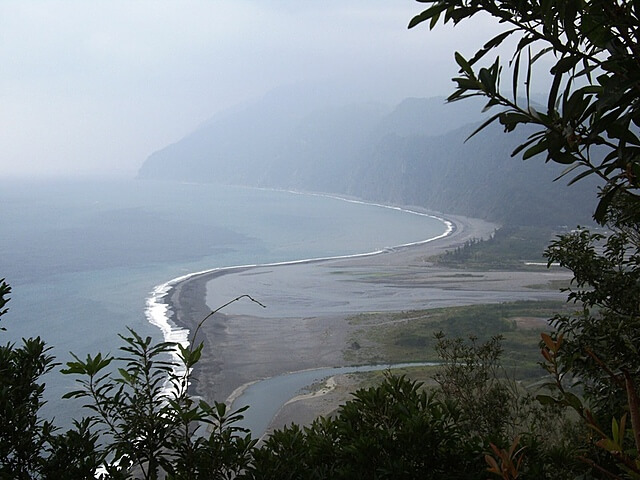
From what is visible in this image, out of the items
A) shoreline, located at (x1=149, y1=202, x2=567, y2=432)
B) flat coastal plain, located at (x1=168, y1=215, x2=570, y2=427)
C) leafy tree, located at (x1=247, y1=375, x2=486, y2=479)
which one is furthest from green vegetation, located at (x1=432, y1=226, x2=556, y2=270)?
leafy tree, located at (x1=247, y1=375, x2=486, y2=479)

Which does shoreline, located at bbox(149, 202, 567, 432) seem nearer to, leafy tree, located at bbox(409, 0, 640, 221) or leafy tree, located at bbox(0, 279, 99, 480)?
leafy tree, located at bbox(0, 279, 99, 480)

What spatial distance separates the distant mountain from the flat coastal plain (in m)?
7.76

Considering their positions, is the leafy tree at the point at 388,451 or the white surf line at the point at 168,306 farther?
the white surf line at the point at 168,306

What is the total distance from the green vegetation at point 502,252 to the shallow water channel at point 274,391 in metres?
18.9

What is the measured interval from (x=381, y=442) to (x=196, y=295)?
2533cm

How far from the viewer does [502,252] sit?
132ft

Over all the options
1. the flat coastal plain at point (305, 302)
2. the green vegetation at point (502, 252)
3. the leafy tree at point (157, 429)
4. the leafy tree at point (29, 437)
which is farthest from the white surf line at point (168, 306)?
the leafy tree at point (157, 429)

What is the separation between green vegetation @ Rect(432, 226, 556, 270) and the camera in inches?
1415

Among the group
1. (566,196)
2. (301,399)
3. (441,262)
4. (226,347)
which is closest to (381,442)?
(301,399)

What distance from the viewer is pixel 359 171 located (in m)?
91.2

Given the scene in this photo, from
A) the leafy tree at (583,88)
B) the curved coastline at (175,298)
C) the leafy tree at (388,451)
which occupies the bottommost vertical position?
the curved coastline at (175,298)

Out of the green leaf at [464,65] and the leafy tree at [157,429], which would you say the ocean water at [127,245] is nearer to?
the leafy tree at [157,429]

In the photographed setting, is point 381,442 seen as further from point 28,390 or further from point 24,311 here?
point 24,311

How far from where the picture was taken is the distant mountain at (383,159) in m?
59.6
